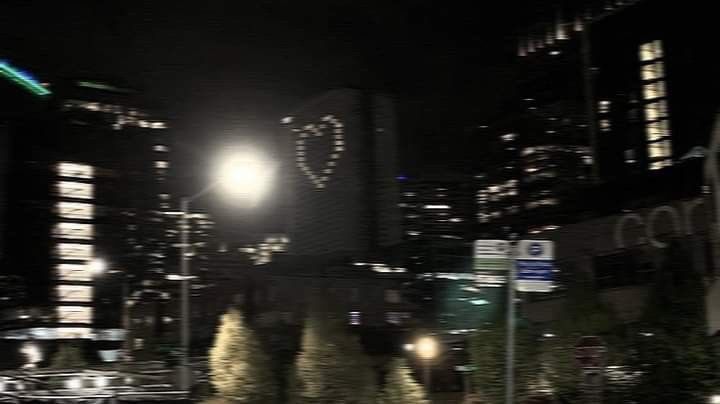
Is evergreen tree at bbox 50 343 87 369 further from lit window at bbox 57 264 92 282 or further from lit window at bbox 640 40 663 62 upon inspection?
lit window at bbox 57 264 92 282

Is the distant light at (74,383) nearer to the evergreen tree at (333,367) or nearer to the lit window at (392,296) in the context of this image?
the evergreen tree at (333,367)

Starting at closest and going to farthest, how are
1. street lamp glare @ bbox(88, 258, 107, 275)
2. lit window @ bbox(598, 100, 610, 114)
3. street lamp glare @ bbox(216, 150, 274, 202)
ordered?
street lamp glare @ bbox(216, 150, 274, 202) → lit window @ bbox(598, 100, 610, 114) → street lamp glare @ bbox(88, 258, 107, 275)

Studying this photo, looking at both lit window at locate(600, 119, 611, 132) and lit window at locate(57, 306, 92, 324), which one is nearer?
lit window at locate(600, 119, 611, 132)

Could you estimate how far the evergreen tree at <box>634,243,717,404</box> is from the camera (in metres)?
16.2

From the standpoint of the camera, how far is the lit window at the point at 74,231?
316ft

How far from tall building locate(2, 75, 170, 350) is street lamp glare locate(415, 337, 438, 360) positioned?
5763 cm

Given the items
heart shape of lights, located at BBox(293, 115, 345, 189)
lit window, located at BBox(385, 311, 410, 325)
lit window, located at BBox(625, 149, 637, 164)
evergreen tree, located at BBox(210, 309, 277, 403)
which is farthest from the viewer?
heart shape of lights, located at BBox(293, 115, 345, 189)

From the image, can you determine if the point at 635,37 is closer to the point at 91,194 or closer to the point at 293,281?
the point at 293,281

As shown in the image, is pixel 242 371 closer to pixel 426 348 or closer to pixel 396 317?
pixel 426 348

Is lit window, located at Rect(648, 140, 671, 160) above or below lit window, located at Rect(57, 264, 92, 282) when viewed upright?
above

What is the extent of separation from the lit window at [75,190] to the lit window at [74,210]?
1.03 m

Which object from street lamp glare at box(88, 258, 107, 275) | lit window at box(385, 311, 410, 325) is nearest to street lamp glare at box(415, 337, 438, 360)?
lit window at box(385, 311, 410, 325)

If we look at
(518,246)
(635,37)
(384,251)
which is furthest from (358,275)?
(518,246)

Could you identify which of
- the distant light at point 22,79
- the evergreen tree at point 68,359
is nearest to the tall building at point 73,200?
the distant light at point 22,79
